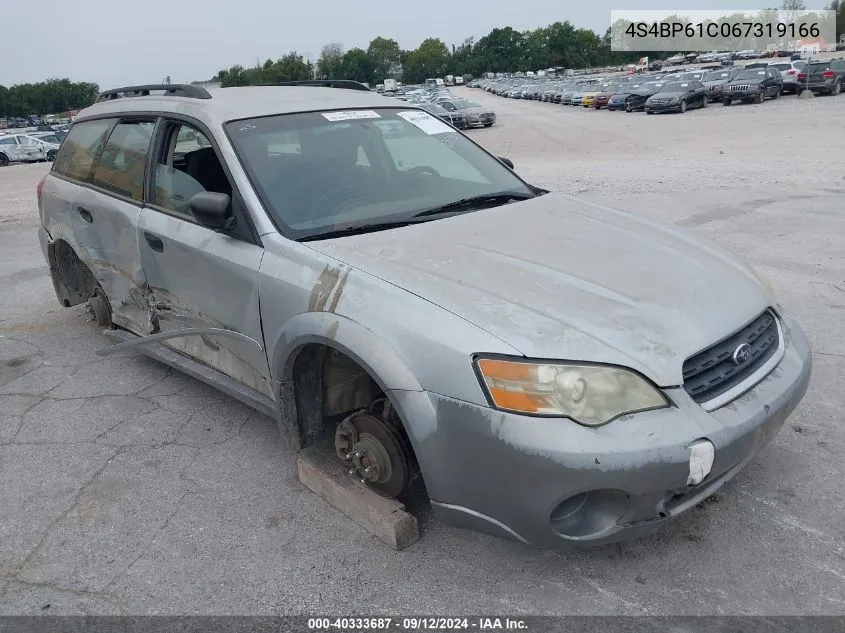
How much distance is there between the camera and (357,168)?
3562 millimetres

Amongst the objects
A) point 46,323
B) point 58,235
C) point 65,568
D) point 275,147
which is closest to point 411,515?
point 65,568

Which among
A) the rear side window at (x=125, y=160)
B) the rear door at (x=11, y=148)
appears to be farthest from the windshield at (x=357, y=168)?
the rear door at (x=11, y=148)

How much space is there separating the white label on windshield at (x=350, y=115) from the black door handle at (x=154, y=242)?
1.11 m

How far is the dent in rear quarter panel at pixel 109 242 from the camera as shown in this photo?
406cm

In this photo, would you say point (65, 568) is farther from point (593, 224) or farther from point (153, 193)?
point (593, 224)

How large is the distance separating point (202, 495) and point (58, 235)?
2701mm

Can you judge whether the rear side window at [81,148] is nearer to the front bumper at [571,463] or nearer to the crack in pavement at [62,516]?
the crack in pavement at [62,516]

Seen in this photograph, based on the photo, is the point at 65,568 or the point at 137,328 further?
the point at 137,328

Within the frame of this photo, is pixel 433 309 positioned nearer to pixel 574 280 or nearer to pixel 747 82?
pixel 574 280

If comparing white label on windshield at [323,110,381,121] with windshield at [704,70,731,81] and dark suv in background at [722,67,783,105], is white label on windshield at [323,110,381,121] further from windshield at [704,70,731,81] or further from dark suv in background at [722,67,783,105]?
windshield at [704,70,731,81]

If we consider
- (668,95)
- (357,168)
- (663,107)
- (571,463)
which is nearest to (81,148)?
(357,168)

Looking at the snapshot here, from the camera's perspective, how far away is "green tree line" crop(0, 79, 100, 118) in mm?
99688

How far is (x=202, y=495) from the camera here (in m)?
3.29

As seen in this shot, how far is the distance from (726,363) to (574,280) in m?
0.62
